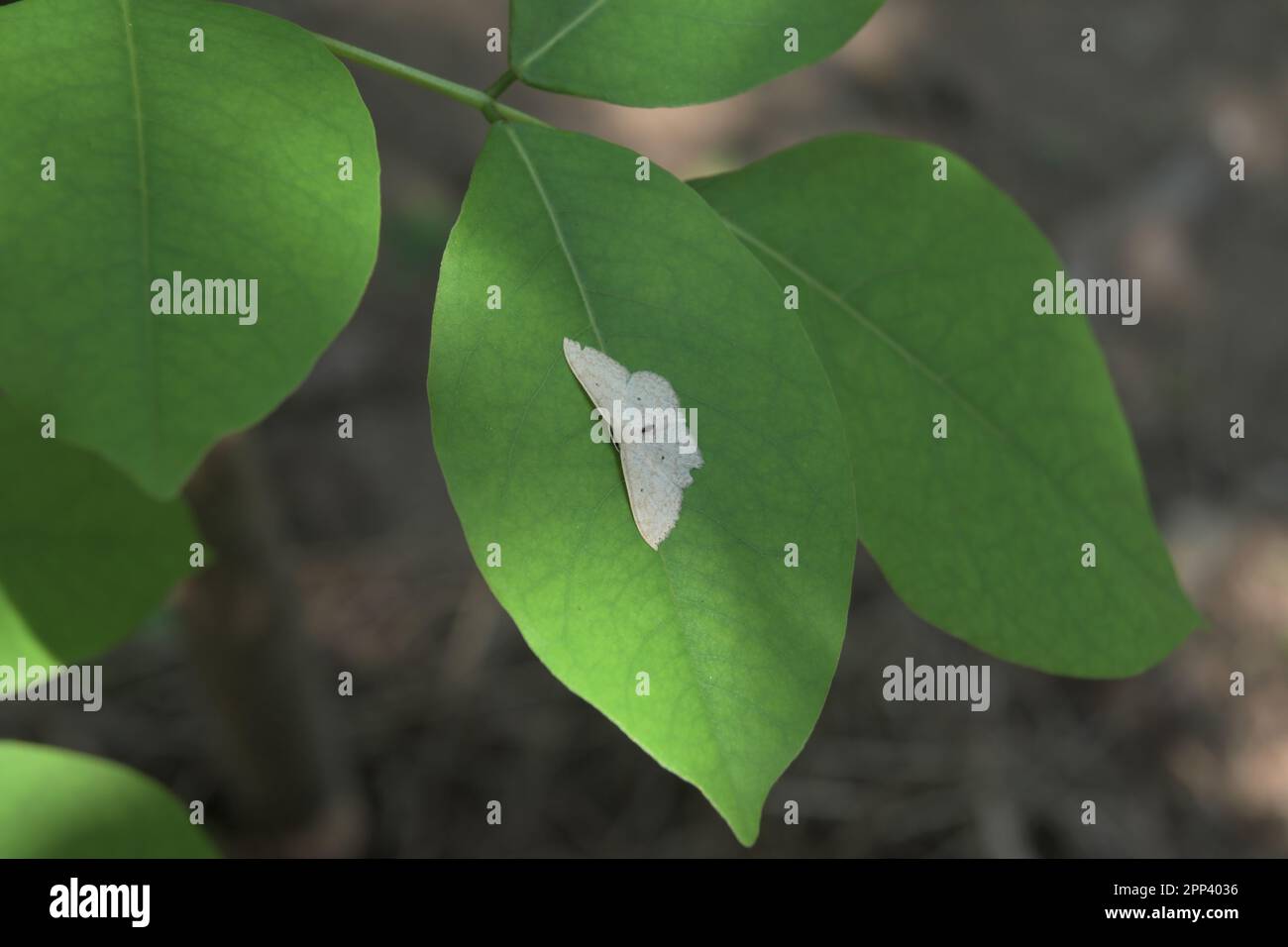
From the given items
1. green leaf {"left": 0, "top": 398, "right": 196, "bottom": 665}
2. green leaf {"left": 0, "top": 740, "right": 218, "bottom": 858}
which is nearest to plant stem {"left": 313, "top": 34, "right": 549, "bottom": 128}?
green leaf {"left": 0, "top": 398, "right": 196, "bottom": 665}

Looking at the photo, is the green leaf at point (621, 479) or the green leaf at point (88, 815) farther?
the green leaf at point (88, 815)

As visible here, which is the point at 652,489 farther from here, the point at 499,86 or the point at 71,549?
the point at 71,549

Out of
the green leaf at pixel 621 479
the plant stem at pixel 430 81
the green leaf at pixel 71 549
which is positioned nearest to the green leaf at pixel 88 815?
the green leaf at pixel 71 549

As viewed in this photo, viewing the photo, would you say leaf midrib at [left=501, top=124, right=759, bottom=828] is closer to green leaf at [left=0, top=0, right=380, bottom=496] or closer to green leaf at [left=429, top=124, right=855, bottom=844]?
green leaf at [left=429, top=124, right=855, bottom=844]

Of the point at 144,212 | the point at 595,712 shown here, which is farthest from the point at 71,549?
the point at 595,712

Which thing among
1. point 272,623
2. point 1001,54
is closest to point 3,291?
point 272,623

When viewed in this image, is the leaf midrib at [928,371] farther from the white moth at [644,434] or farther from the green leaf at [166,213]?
the green leaf at [166,213]

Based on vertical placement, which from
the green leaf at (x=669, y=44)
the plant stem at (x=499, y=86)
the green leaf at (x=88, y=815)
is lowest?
the green leaf at (x=88, y=815)
